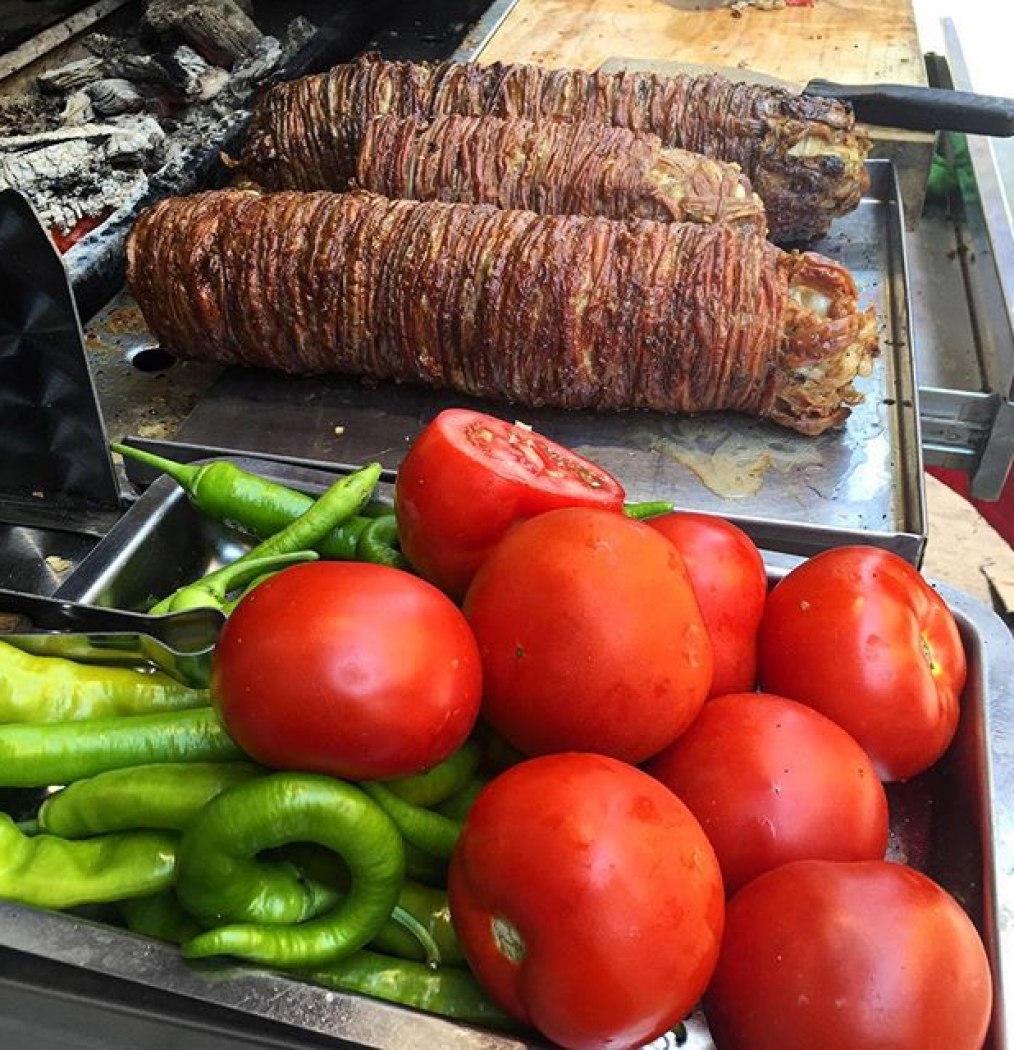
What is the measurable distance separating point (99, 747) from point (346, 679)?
453mm

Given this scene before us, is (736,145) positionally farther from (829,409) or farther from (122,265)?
(122,265)

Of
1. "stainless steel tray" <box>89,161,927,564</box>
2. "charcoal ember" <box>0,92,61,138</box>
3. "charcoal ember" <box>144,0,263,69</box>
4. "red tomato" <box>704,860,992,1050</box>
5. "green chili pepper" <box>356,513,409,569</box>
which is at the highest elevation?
"charcoal ember" <box>144,0,263,69</box>

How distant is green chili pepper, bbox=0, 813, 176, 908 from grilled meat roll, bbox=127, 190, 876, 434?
5.65 ft

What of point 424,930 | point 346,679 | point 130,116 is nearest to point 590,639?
point 346,679

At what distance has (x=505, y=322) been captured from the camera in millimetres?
2781

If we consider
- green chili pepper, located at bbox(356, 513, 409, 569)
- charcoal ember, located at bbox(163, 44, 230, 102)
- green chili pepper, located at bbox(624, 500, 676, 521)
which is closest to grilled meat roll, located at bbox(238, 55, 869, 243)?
charcoal ember, located at bbox(163, 44, 230, 102)

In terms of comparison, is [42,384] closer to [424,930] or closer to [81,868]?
[81,868]

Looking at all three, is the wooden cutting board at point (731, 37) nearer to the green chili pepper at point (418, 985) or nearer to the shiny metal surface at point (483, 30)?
the shiny metal surface at point (483, 30)

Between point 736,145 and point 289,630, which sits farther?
point 736,145

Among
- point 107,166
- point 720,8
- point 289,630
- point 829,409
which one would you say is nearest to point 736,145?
point 829,409

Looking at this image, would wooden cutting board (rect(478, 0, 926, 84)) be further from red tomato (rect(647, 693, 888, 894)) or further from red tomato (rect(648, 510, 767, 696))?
red tomato (rect(647, 693, 888, 894))

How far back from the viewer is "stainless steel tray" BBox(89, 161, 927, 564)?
2.60 m

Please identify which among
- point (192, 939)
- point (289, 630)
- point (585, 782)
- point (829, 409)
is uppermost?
point (289, 630)

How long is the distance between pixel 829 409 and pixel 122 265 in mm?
2302
